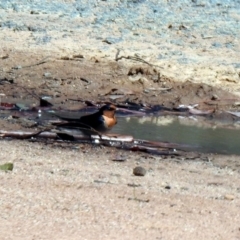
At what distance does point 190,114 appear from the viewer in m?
10.8

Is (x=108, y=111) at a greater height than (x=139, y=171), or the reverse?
(x=139, y=171)

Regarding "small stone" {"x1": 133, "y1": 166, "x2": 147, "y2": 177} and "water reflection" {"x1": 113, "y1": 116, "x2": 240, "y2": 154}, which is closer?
"small stone" {"x1": 133, "y1": 166, "x2": 147, "y2": 177}

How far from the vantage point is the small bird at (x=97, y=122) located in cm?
873

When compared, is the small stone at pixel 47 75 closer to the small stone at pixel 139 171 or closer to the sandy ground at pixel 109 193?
the sandy ground at pixel 109 193

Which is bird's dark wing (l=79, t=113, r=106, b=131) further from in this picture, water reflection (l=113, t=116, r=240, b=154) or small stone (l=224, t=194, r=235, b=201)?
small stone (l=224, t=194, r=235, b=201)

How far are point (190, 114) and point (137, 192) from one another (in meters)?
4.48

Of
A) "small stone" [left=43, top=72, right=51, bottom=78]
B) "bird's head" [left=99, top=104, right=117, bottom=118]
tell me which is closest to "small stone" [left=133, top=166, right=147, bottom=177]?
"bird's head" [left=99, top=104, right=117, bottom=118]

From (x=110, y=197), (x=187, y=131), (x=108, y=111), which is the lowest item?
(x=187, y=131)

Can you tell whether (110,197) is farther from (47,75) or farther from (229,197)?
(47,75)

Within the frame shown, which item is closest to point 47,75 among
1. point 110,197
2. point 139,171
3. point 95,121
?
point 95,121

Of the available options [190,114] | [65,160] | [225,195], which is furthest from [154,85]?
[225,195]

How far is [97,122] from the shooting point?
30.0 ft

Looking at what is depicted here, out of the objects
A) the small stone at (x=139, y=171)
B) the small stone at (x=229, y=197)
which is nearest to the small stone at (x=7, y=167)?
the small stone at (x=139, y=171)

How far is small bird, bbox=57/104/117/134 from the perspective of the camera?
344 inches
